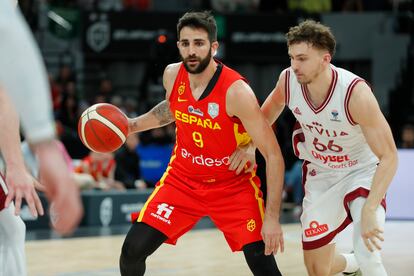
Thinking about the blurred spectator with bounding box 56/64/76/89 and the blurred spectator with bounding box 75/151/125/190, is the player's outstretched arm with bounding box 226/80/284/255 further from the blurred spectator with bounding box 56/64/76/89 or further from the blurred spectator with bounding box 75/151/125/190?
the blurred spectator with bounding box 56/64/76/89

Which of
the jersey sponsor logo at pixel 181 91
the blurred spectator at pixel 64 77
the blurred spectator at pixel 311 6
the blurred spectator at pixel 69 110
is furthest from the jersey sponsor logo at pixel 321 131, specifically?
the blurred spectator at pixel 311 6

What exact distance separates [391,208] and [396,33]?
21.8ft

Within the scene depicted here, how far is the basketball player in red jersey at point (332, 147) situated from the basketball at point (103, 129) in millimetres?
854

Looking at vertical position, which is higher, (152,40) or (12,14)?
(12,14)

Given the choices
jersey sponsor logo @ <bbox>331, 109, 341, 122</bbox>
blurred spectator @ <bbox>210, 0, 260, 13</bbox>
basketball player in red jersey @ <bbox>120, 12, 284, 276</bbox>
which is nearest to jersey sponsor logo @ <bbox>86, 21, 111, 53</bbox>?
blurred spectator @ <bbox>210, 0, 260, 13</bbox>

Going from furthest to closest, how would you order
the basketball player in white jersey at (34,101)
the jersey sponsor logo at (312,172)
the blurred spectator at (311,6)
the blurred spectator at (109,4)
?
the blurred spectator at (311,6) < the blurred spectator at (109,4) < the jersey sponsor logo at (312,172) < the basketball player in white jersey at (34,101)

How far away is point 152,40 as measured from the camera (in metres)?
15.4

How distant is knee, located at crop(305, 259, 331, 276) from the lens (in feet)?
16.0

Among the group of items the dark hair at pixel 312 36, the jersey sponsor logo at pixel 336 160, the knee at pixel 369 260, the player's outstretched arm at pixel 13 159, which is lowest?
the knee at pixel 369 260

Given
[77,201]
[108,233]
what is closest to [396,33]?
[108,233]

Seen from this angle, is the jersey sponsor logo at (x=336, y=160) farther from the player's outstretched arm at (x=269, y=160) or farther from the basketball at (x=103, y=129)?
the basketball at (x=103, y=129)

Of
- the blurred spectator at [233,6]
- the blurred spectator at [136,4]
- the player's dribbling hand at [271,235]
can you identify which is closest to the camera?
the player's dribbling hand at [271,235]

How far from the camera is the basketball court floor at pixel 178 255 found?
6.99 meters

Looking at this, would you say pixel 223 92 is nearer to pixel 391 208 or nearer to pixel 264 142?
pixel 264 142
